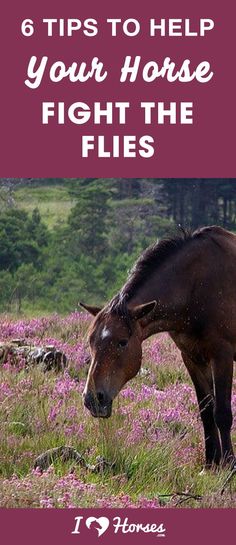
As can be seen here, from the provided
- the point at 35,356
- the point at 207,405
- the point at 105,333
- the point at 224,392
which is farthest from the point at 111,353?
the point at 35,356

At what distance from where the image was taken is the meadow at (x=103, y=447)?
613 centimetres

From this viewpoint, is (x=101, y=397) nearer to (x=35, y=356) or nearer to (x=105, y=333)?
(x=105, y=333)

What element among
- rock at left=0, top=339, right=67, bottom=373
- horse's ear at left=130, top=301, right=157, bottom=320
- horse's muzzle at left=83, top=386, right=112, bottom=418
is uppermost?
horse's ear at left=130, top=301, right=157, bottom=320

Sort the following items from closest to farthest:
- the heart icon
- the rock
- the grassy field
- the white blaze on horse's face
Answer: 1. the heart icon
2. the white blaze on horse's face
3. the rock
4. the grassy field

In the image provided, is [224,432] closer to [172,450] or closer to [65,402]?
[172,450]

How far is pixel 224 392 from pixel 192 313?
0.71 meters

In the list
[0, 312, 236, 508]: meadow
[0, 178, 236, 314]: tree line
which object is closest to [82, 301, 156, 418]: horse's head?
[0, 312, 236, 508]: meadow

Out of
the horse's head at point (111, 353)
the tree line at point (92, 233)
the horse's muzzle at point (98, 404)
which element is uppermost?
the horse's head at point (111, 353)

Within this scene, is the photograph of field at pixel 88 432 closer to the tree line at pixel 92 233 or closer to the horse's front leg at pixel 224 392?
the horse's front leg at pixel 224 392

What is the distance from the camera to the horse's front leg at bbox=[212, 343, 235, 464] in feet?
A: 26.3

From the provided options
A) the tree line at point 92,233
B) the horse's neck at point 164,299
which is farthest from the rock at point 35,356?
the tree line at point 92,233

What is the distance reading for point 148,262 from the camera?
777 centimetres

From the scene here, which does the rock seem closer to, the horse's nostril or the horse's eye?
the horse's eye

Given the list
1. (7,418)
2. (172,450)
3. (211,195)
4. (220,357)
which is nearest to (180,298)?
(220,357)
